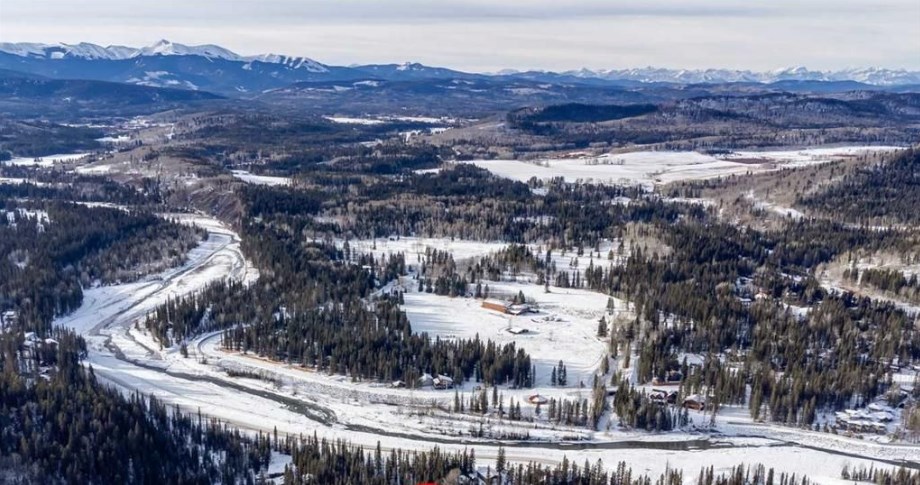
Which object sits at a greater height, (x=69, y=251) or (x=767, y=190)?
(x=767, y=190)

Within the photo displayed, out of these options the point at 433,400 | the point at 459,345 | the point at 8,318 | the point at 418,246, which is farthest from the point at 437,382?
the point at 418,246

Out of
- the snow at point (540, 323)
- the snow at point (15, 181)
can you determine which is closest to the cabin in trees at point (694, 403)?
the snow at point (540, 323)

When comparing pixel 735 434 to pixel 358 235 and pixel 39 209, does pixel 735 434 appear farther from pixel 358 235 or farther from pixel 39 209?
pixel 39 209

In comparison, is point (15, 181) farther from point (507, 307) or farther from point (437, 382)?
point (437, 382)

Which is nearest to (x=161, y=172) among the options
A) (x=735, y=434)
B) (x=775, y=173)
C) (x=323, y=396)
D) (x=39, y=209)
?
(x=39, y=209)

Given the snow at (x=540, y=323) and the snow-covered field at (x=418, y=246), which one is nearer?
the snow at (x=540, y=323)

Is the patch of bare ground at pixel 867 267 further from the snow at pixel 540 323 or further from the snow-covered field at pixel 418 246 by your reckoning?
the snow-covered field at pixel 418 246
